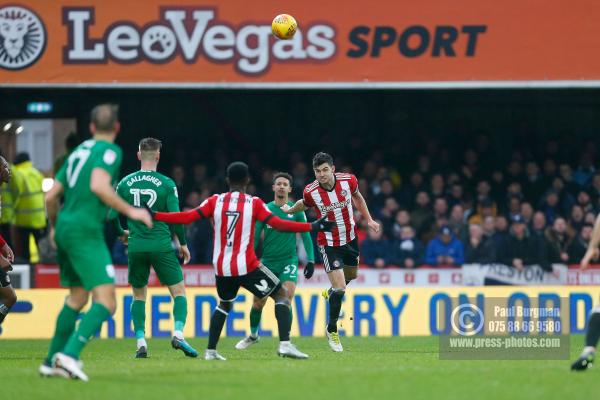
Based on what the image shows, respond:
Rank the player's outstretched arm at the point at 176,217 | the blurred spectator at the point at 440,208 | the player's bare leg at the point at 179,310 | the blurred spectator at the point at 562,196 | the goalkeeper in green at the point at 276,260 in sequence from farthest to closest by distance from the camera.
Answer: the blurred spectator at the point at 562,196 → the blurred spectator at the point at 440,208 → the goalkeeper in green at the point at 276,260 → the player's bare leg at the point at 179,310 → the player's outstretched arm at the point at 176,217

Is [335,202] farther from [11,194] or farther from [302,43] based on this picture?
[11,194]

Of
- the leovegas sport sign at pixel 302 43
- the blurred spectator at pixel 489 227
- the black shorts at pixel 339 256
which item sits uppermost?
the leovegas sport sign at pixel 302 43

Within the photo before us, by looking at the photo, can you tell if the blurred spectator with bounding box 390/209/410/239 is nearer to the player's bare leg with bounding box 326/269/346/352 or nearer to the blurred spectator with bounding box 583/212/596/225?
the blurred spectator with bounding box 583/212/596/225

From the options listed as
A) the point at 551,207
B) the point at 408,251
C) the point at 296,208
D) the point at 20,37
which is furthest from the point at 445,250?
the point at 20,37

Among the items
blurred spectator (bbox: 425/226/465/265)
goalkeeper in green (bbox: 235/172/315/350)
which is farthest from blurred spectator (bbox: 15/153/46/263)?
goalkeeper in green (bbox: 235/172/315/350)

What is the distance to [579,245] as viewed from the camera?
2188 centimetres

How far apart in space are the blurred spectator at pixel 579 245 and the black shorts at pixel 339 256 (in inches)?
304

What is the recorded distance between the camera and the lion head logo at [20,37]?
2050 cm

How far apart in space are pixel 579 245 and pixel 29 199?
930cm

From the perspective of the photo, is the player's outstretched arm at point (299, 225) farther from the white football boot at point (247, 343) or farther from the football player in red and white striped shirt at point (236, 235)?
the white football boot at point (247, 343)

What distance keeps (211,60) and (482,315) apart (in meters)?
6.24

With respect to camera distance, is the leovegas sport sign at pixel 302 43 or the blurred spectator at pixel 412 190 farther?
the blurred spectator at pixel 412 190

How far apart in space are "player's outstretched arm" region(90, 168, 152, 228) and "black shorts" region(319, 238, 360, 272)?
206 inches

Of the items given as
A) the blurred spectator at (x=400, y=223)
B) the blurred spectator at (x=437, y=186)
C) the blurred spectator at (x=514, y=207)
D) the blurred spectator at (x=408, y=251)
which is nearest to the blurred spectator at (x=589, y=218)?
the blurred spectator at (x=514, y=207)
